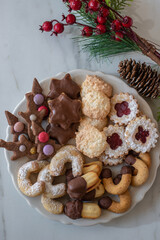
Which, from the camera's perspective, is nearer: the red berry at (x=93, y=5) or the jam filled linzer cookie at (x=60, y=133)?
the red berry at (x=93, y=5)

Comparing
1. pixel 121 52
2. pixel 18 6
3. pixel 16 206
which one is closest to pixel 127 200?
pixel 16 206

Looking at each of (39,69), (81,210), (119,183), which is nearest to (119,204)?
(119,183)

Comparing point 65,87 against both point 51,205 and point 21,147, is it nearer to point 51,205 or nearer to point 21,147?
point 21,147

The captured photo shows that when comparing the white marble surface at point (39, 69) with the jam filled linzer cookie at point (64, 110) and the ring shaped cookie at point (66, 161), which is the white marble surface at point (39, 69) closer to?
the jam filled linzer cookie at point (64, 110)

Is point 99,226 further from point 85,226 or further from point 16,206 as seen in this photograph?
point 16,206

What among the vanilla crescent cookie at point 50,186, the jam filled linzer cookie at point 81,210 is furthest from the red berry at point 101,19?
the jam filled linzer cookie at point 81,210
